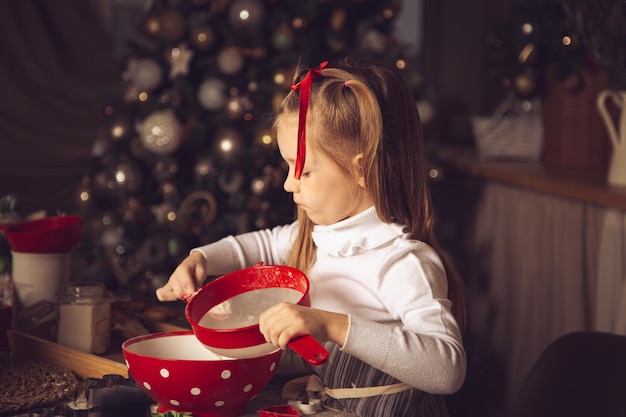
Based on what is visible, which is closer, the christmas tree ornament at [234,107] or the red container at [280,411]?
the red container at [280,411]

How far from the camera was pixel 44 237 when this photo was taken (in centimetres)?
150

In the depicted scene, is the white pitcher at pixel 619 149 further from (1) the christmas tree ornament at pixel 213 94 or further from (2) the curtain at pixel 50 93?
(2) the curtain at pixel 50 93

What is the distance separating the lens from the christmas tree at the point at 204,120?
3164mm

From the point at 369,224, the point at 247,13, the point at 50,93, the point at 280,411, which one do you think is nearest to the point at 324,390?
the point at 280,411

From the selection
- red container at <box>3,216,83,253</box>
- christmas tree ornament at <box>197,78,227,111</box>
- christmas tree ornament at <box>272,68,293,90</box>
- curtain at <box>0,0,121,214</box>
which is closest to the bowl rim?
red container at <box>3,216,83,253</box>

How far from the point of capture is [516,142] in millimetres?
3621

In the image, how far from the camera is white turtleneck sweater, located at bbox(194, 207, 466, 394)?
1146mm

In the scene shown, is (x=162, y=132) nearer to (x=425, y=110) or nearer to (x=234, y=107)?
(x=234, y=107)

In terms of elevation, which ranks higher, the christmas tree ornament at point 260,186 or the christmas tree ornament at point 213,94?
the christmas tree ornament at point 213,94

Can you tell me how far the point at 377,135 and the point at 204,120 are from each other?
2105 millimetres

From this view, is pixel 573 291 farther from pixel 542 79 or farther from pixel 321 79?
pixel 321 79

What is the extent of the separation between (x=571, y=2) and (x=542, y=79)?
593 mm

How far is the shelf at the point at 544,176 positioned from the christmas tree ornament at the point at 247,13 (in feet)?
2.79

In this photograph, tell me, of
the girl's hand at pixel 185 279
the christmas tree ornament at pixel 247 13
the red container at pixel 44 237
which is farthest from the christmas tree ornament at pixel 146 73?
the girl's hand at pixel 185 279
